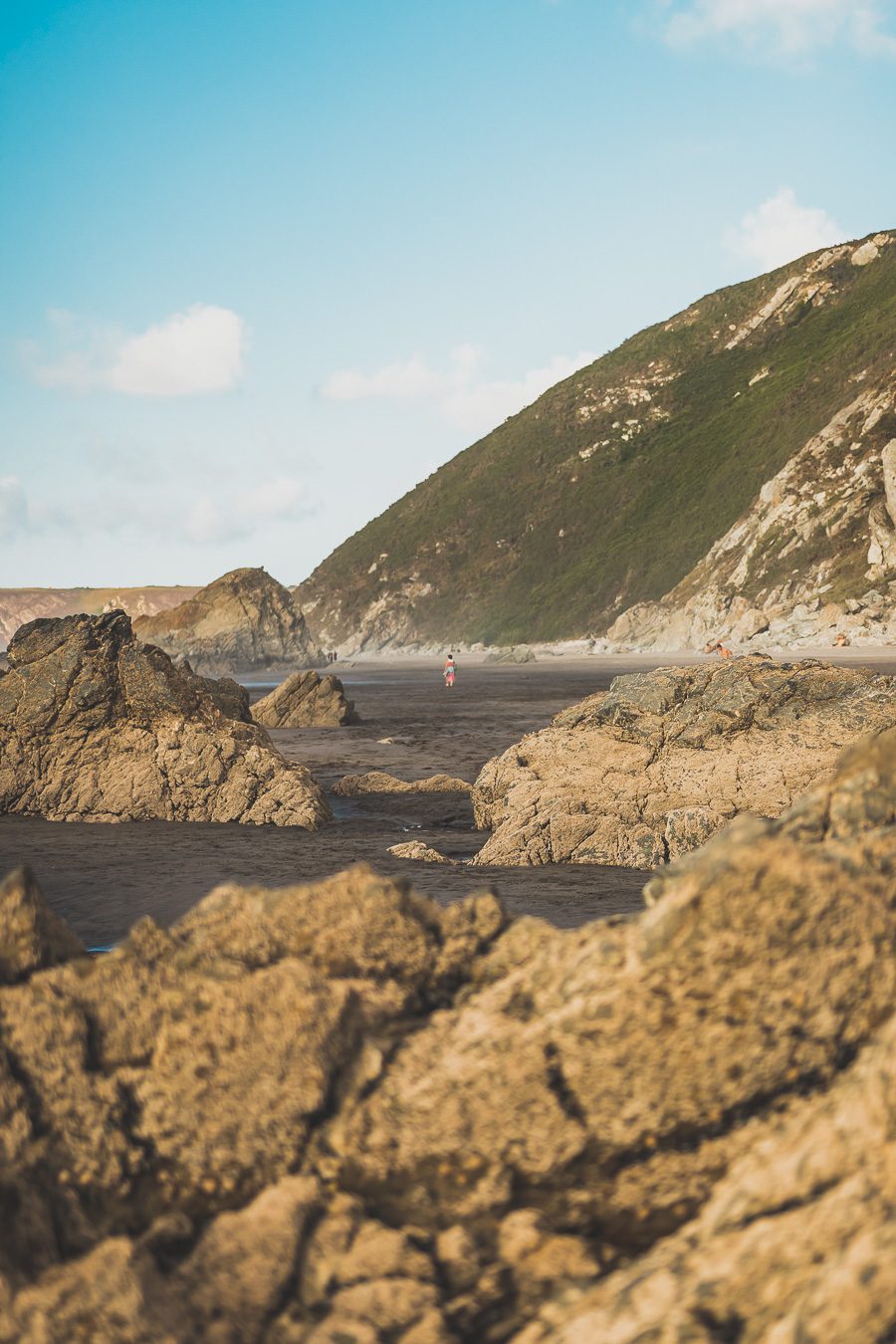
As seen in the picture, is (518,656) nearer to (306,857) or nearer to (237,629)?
(237,629)

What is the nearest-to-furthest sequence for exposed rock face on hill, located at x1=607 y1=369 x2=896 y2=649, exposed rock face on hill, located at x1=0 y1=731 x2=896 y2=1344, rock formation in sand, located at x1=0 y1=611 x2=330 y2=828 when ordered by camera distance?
exposed rock face on hill, located at x1=0 y1=731 x2=896 y2=1344
rock formation in sand, located at x1=0 y1=611 x2=330 y2=828
exposed rock face on hill, located at x1=607 y1=369 x2=896 y2=649

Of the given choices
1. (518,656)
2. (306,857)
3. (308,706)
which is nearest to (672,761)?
(306,857)

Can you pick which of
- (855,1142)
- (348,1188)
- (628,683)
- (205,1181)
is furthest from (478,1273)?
(628,683)

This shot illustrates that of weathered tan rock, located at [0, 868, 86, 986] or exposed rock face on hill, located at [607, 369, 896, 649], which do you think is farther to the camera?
exposed rock face on hill, located at [607, 369, 896, 649]

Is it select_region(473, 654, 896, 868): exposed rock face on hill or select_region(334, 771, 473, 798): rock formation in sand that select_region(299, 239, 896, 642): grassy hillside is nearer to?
select_region(334, 771, 473, 798): rock formation in sand

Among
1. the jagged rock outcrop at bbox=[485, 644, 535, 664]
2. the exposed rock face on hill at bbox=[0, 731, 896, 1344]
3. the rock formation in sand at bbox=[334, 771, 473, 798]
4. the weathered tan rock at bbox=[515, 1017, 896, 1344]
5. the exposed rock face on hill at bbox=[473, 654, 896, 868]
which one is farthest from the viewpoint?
the jagged rock outcrop at bbox=[485, 644, 535, 664]

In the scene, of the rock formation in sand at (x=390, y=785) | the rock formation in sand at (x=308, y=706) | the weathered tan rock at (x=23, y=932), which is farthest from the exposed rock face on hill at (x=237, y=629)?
the weathered tan rock at (x=23, y=932)

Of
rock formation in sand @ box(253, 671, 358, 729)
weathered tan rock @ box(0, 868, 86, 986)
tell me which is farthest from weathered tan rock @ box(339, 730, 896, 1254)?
rock formation in sand @ box(253, 671, 358, 729)

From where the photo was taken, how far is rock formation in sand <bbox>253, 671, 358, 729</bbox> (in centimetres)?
3253

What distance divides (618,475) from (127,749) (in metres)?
112

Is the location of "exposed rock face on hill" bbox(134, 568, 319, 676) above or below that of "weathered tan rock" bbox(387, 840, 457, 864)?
above

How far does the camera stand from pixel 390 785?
1903cm

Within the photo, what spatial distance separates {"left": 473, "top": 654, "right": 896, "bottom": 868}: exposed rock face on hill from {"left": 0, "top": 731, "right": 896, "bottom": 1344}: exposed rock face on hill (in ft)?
28.6

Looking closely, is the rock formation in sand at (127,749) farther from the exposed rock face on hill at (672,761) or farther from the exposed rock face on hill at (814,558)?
the exposed rock face on hill at (814,558)
